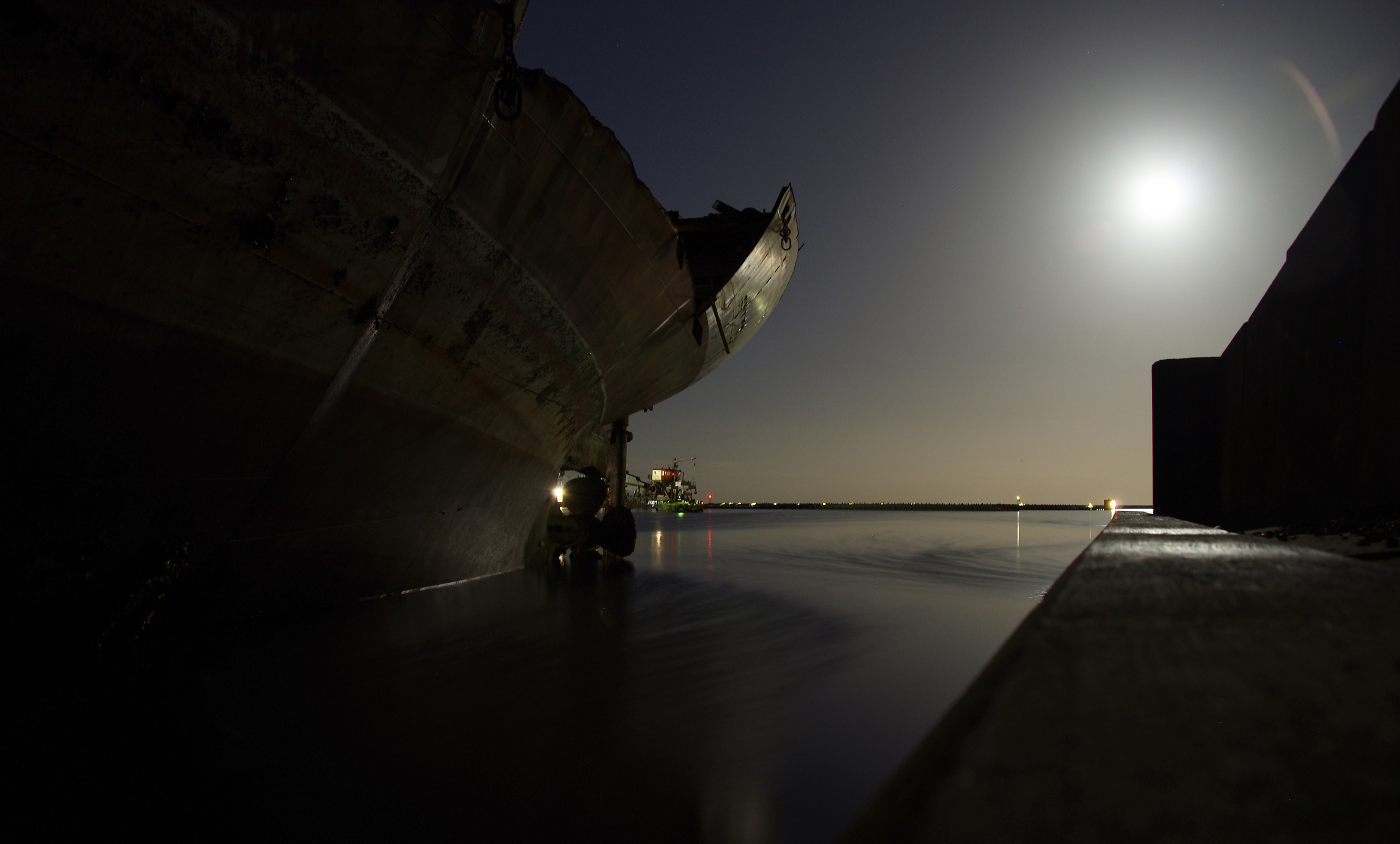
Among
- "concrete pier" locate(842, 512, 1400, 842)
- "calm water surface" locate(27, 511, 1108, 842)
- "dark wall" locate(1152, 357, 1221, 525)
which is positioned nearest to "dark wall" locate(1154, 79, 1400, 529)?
"dark wall" locate(1152, 357, 1221, 525)

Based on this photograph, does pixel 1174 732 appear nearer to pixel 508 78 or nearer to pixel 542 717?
pixel 542 717

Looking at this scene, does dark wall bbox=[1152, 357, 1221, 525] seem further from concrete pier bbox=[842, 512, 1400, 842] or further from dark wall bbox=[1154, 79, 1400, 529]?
concrete pier bbox=[842, 512, 1400, 842]

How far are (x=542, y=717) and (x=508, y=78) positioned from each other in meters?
4.54

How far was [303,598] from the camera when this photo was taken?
557 cm

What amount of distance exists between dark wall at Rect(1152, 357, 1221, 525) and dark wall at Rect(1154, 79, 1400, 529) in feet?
8.35

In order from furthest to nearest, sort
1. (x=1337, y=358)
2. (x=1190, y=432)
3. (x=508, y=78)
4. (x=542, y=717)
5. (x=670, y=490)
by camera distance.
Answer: (x=670, y=490) → (x=1190, y=432) → (x=508, y=78) → (x=1337, y=358) → (x=542, y=717)

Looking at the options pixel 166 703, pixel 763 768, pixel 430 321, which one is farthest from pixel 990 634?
pixel 166 703

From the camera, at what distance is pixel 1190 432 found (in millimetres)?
9484

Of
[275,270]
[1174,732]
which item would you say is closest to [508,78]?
[275,270]

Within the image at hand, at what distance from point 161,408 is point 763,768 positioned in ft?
14.2

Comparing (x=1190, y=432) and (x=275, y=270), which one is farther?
(x=1190, y=432)

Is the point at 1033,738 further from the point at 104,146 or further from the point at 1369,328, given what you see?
the point at 1369,328

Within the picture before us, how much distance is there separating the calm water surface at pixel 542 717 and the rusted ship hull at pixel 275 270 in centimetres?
103

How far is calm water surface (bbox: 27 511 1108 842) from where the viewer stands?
2615 mm
